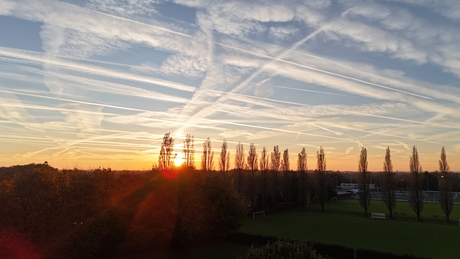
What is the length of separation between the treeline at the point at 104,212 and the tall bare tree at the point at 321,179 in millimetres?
26072

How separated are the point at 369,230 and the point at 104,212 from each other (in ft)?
91.2

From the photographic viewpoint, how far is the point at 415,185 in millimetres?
43250

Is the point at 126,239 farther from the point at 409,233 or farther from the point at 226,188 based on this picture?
the point at 409,233

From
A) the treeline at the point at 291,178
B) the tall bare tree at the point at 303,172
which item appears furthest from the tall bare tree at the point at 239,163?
the tall bare tree at the point at 303,172

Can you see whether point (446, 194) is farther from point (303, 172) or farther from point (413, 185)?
point (303, 172)

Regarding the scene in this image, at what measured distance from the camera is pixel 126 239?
77.3 ft

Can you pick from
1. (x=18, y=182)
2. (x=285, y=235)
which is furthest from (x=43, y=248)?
(x=285, y=235)

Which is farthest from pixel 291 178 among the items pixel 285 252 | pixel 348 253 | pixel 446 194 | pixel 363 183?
pixel 285 252

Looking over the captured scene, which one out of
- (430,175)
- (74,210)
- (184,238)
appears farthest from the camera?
(430,175)

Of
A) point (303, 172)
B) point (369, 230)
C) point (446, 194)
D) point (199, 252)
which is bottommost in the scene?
point (369, 230)

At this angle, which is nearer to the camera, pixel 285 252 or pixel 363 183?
pixel 285 252

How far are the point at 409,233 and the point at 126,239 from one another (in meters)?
28.7

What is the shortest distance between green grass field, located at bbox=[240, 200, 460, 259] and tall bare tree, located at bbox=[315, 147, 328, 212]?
3.80 metres

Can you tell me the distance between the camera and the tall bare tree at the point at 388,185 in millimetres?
43875
